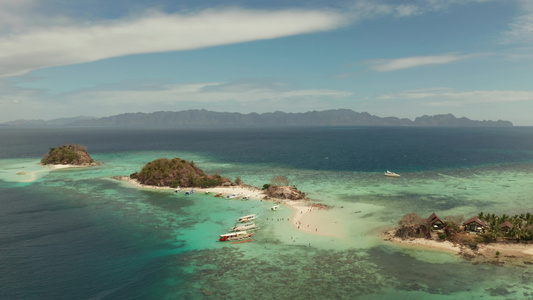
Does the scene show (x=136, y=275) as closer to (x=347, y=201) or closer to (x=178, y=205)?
(x=178, y=205)

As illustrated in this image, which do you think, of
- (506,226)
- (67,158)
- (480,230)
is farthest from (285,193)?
(67,158)

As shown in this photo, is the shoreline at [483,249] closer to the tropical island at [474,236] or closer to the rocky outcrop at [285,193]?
the tropical island at [474,236]

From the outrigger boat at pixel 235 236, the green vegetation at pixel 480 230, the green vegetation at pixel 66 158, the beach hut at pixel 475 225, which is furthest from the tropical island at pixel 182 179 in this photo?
the green vegetation at pixel 66 158

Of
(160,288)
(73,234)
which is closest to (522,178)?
(160,288)

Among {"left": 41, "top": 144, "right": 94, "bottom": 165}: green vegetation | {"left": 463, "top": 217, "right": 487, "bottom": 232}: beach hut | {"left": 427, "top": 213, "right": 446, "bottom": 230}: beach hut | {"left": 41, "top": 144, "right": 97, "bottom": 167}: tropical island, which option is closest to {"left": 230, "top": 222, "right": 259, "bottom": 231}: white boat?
{"left": 427, "top": 213, "right": 446, "bottom": 230}: beach hut

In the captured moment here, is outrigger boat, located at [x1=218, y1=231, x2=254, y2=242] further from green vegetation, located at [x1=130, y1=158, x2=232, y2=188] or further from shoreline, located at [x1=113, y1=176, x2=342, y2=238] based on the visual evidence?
green vegetation, located at [x1=130, y1=158, x2=232, y2=188]

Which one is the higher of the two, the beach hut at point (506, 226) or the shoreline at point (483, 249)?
the beach hut at point (506, 226)

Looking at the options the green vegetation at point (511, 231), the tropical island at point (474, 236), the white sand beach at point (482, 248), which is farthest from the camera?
the green vegetation at point (511, 231)
